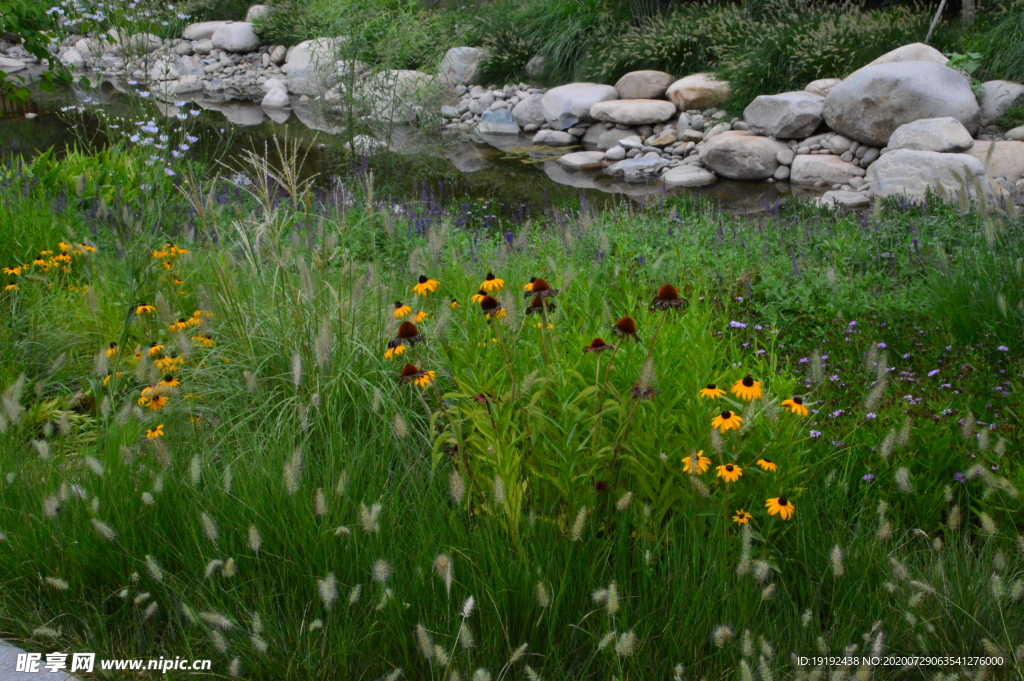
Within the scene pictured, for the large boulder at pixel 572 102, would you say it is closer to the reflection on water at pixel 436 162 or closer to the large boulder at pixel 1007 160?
the reflection on water at pixel 436 162

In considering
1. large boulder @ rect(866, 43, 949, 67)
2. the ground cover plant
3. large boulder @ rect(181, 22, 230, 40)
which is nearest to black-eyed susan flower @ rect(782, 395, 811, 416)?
the ground cover plant

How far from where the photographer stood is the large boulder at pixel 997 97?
10.6m

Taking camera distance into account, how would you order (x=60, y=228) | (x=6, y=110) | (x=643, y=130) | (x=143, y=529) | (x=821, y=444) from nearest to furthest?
(x=143, y=529)
(x=821, y=444)
(x=60, y=228)
(x=643, y=130)
(x=6, y=110)

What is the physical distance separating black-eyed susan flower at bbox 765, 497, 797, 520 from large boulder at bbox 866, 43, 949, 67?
1069 centimetres

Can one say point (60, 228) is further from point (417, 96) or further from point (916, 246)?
point (417, 96)

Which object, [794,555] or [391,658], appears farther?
[794,555]

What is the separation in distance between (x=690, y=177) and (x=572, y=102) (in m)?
3.63

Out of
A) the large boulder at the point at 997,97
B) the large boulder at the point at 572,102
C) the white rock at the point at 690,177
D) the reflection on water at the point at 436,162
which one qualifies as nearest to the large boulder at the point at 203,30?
the reflection on water at the point at 436,162

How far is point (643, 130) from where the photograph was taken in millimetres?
13445

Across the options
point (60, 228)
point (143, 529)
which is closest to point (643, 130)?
point (60, 228)

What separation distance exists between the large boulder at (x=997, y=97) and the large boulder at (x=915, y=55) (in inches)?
27.9

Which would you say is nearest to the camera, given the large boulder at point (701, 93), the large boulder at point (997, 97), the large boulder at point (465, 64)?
the large boulder at point (997, 97)

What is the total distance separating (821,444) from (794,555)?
596 mm

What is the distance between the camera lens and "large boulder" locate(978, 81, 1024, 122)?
1063 cm
